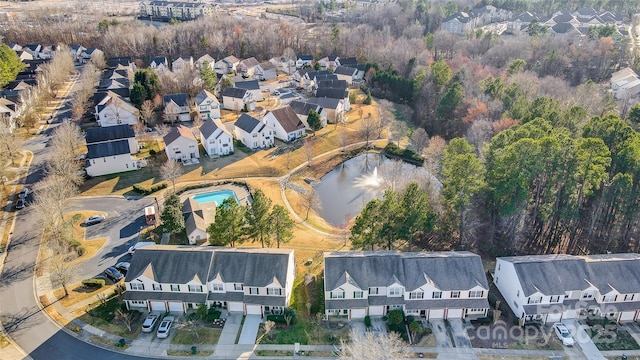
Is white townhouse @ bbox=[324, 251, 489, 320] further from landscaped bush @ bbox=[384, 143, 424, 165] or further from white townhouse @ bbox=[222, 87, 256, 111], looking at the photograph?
white townhouse @ bbox=[222, 87, 256, 111]

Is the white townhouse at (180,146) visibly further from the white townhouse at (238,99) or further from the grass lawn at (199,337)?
the grass lawn at (199,337)

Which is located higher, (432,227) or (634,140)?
(634,140)

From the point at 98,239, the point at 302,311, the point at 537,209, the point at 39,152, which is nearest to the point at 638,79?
the point at 537,209

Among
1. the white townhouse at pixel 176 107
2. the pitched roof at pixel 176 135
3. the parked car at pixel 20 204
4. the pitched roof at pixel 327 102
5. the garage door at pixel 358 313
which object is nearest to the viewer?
the garage door at pixel 358 313

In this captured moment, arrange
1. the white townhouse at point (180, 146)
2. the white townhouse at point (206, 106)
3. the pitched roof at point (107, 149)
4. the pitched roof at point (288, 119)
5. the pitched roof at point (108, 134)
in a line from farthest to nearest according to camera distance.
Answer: the white townhouse at point (206, 106)
the pitched roof at point (288, 119)
the pitched roof at point (108, 134)
the white townhouse at point (180, 146)
the pitched roof at point (107, 149)

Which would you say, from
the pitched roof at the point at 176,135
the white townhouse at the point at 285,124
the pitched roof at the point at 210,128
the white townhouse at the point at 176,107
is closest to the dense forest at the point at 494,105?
the white townhouse at the point at 285,124

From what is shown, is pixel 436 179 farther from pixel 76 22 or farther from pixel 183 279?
pixel 76 22
